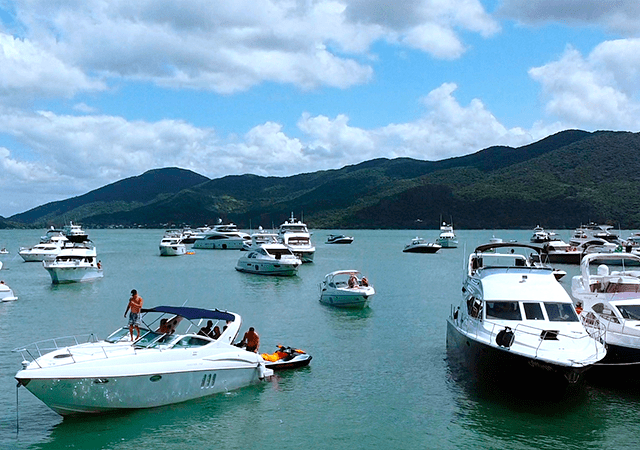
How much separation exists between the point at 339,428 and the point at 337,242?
12362cm

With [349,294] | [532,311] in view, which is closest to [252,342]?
[532,311]

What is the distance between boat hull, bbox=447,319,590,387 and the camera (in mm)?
19125

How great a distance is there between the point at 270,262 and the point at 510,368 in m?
45.5

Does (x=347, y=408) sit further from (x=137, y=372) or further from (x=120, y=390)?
(x=120, y=390)

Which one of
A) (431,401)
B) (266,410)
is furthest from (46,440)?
(431,401)

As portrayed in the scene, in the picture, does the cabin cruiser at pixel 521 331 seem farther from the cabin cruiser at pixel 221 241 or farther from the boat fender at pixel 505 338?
the cabin cruiser at pixel 221 241

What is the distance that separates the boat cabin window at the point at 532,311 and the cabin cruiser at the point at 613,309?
1.98m

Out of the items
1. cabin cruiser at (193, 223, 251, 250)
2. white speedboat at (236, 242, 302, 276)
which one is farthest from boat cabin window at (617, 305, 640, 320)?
cabin cruiser at (193, 223, 251, 250)

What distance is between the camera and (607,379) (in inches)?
881

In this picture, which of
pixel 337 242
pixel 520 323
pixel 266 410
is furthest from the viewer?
pixel 337 242

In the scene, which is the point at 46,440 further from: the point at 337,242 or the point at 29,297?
the point at 337,242

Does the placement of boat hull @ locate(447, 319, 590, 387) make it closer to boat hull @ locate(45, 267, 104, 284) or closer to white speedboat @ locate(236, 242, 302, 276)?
white speedboat @ locate(236, 242, 302, 276)

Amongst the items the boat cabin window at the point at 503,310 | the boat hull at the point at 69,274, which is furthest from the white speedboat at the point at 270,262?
the boat cabin window at the point at 503,310

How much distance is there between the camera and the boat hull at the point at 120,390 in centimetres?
1784
